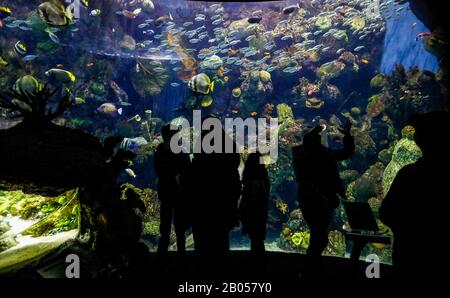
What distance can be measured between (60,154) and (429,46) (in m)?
9.79

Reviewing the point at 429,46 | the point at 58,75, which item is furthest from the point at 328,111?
the point at 58,75

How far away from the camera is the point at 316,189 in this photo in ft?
10.5

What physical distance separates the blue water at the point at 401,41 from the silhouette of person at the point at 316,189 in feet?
53.8

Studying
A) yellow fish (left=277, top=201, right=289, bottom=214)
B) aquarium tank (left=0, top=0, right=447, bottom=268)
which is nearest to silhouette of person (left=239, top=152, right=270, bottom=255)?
aquarium tank (left=0, top=0, right=447, bottom=268)

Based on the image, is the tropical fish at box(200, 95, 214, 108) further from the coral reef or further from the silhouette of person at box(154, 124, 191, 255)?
the silhouette of person at box(154, 124, 191, 255)

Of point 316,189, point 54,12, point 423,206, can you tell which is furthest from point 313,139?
point 54,12

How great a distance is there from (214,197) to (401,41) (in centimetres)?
1875

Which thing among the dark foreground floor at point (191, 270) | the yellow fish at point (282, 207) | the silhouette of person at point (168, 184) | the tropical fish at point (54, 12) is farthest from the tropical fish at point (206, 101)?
the dark foreground floor at point (191, 270)

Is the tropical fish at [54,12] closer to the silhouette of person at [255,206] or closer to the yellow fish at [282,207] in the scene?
the silhouette of person at [255,206]

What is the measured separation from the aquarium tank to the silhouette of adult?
748cm

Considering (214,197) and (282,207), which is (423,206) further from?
(282,207)

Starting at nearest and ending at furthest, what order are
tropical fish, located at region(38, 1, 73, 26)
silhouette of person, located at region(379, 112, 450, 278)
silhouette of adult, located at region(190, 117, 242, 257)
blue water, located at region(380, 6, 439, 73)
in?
silhouette of person, located at region(379, 112, 450, 278) < silhouette of adult, located at region(190, 117, 242, 257) < tropical fish, located at region(38, 1, 73, 26) < blue water, located at region(380, 6, 439, 73)

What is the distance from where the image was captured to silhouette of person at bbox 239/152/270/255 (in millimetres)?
3250

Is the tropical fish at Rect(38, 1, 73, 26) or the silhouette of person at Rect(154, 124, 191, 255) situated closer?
the silhouette of person at Rect(154, 124, 191, 255)
